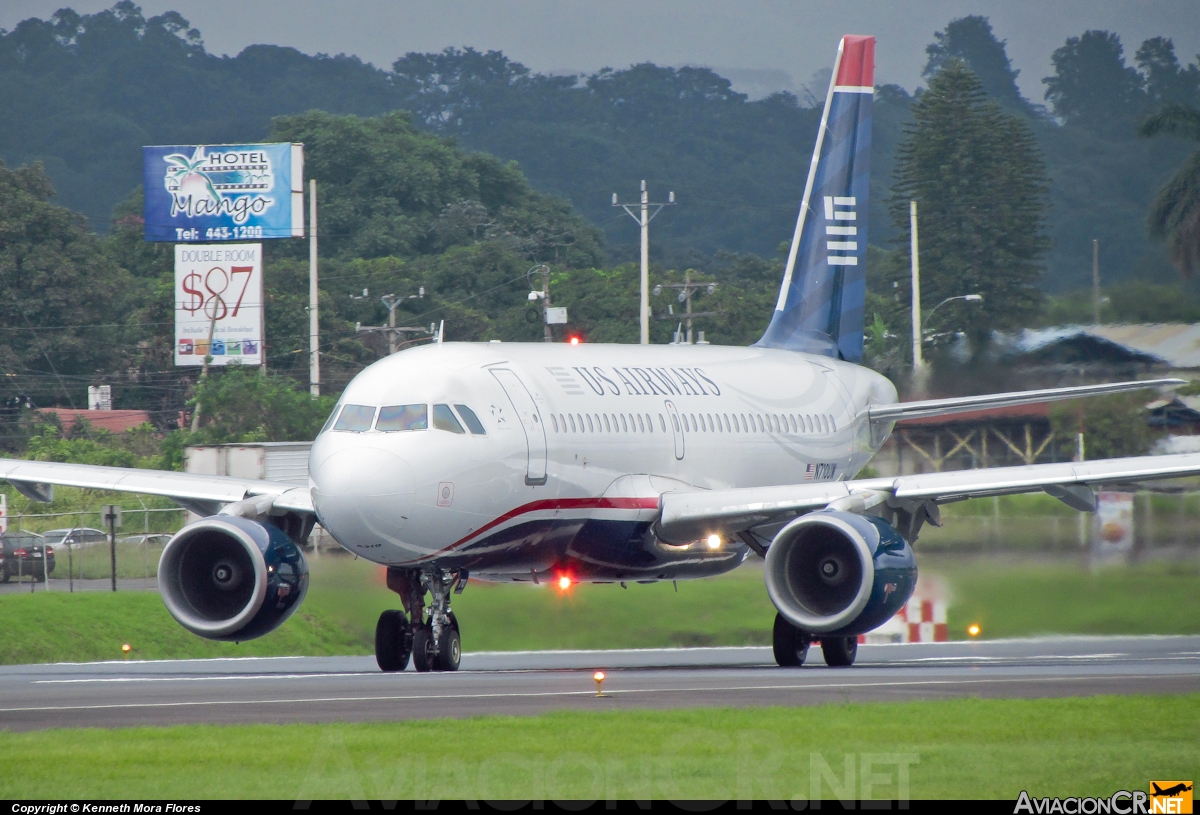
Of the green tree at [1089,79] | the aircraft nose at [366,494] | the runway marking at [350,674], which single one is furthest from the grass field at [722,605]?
the green tree at [1089,79]

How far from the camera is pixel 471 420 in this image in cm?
2092

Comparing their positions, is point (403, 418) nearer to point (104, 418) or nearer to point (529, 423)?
point (529, 423)

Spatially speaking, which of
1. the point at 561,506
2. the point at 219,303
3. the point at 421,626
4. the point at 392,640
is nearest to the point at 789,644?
the point at 561,506

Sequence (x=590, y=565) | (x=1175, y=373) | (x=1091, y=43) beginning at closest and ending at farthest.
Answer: (x=590, y=565) → (x=1175, y=373) → (x=1091, y=43)

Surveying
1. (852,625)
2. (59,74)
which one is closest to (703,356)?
(852,625)

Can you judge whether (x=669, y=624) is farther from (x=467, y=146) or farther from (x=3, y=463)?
(x=467, y=146)

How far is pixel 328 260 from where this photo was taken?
93500mm

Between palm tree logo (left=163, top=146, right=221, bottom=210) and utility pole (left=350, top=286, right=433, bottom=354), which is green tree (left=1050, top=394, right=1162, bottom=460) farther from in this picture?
palm tree logo (left=163, top=146, right=221, bottom=210)

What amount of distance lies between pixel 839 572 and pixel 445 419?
196 inches

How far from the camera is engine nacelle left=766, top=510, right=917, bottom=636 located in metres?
20.7

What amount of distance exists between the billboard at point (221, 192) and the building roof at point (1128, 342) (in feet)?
127

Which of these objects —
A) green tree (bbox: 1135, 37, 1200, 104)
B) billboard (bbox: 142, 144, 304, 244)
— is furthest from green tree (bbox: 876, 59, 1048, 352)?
billboard (bbox: 142, 144, 304, 244)

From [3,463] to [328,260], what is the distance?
6964 centimetres

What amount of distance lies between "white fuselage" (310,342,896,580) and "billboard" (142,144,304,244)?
40377mm
